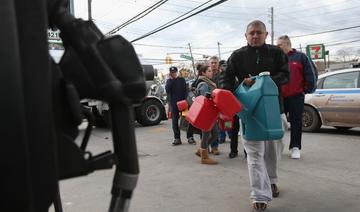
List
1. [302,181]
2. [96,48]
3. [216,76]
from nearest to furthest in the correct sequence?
[96,48]
[302,181]
[216,76]

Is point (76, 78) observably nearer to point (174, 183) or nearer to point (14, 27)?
point (14, 27)

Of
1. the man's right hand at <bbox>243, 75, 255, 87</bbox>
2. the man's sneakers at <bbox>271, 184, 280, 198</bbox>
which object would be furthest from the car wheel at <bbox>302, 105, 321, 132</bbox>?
the man's right hand at <bbox>243, 75, 255, 87</bbox>

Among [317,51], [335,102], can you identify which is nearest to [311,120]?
[335,102]

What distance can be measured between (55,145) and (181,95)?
27.6 ft

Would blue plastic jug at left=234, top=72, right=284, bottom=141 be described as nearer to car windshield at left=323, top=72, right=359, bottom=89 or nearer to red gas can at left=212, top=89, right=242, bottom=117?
red gas can at left=212, top=89, right=242, bottom=117

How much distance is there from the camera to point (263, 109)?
3.80m

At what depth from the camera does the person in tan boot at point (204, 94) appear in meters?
6.91

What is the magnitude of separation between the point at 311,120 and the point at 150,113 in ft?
18.5

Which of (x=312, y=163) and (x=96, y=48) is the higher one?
(x=96, y=48)

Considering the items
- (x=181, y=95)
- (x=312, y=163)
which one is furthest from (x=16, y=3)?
(x=181, y=95)

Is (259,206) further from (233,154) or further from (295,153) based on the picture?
(233,154)

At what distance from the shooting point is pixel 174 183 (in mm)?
5578

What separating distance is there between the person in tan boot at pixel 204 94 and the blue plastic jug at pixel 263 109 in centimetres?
300

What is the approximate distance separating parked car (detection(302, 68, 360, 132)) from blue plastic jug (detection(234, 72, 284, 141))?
237 inches
